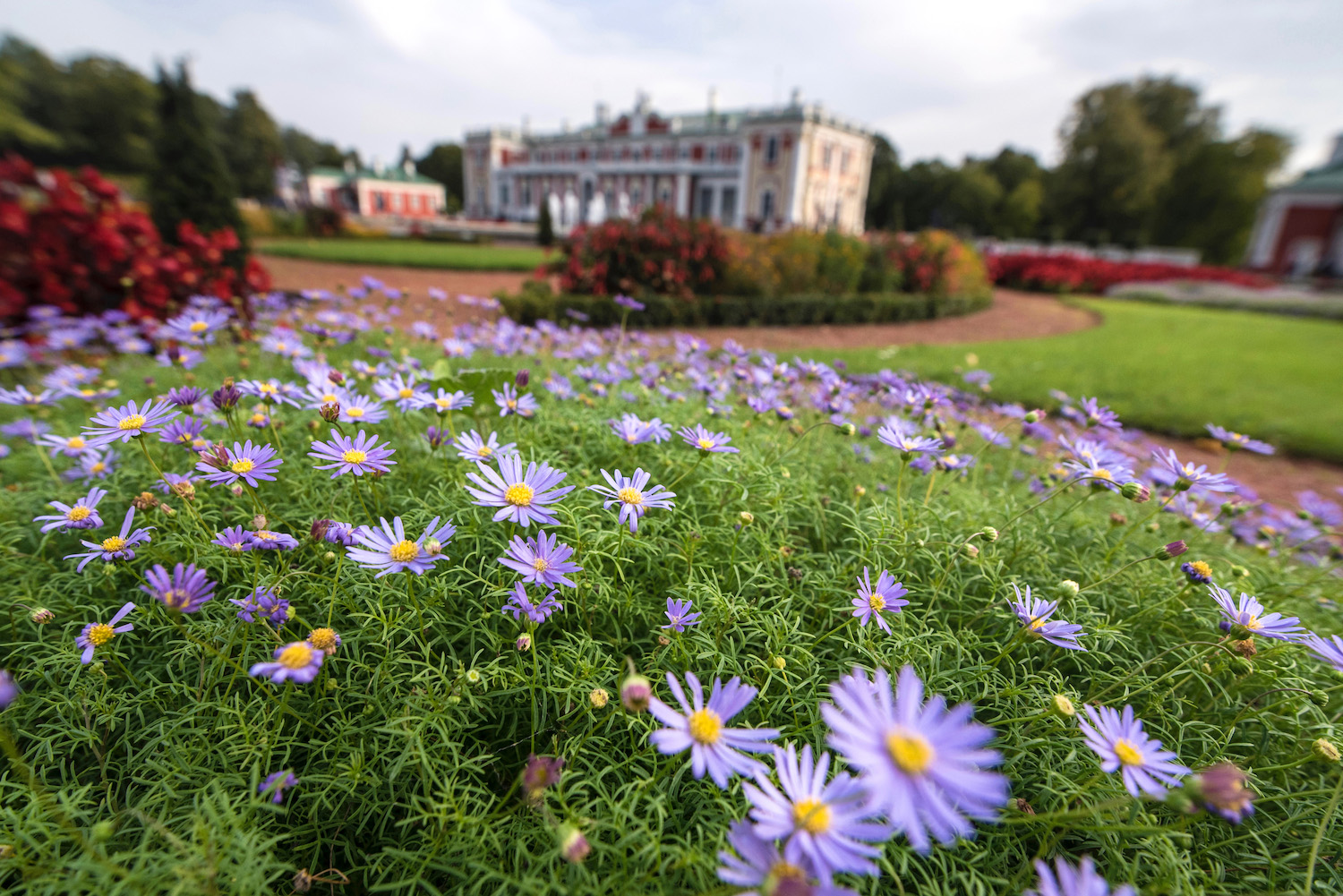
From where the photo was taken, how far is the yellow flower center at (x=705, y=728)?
27.4 inches

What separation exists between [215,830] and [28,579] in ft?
2.97

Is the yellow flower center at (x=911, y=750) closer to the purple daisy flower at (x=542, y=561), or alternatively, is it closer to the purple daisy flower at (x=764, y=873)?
the purple daisy flower at (x=764, y=873)

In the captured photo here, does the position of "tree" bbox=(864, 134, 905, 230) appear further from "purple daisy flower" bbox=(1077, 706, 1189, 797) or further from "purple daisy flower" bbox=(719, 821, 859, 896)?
"purple daisy flower" bbox=(719, 821, 859, 896)

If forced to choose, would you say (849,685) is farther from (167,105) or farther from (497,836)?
(167,105)

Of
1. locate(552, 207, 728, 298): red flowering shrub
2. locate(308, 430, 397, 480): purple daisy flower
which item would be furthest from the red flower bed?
locate(308, 430, 397, 480): purple daisy flower

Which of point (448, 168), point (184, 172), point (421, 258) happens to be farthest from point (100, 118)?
point (184, 172)

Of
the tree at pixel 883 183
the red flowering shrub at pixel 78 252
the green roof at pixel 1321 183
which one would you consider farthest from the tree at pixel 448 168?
the red flowering shrub at pixel 78 252

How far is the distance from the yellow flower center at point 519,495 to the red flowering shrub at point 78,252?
3.81m

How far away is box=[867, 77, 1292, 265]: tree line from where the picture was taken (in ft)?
92.4

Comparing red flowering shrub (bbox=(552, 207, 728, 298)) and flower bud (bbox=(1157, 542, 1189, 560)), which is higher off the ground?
red flowering shrub (bbox=(552, 207, 728, 298))

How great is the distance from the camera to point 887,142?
44812 mm

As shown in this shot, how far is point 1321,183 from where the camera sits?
23156mm

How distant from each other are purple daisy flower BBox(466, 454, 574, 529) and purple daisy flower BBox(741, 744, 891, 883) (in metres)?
0.52

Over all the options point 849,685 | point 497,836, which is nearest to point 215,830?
point 497,836
